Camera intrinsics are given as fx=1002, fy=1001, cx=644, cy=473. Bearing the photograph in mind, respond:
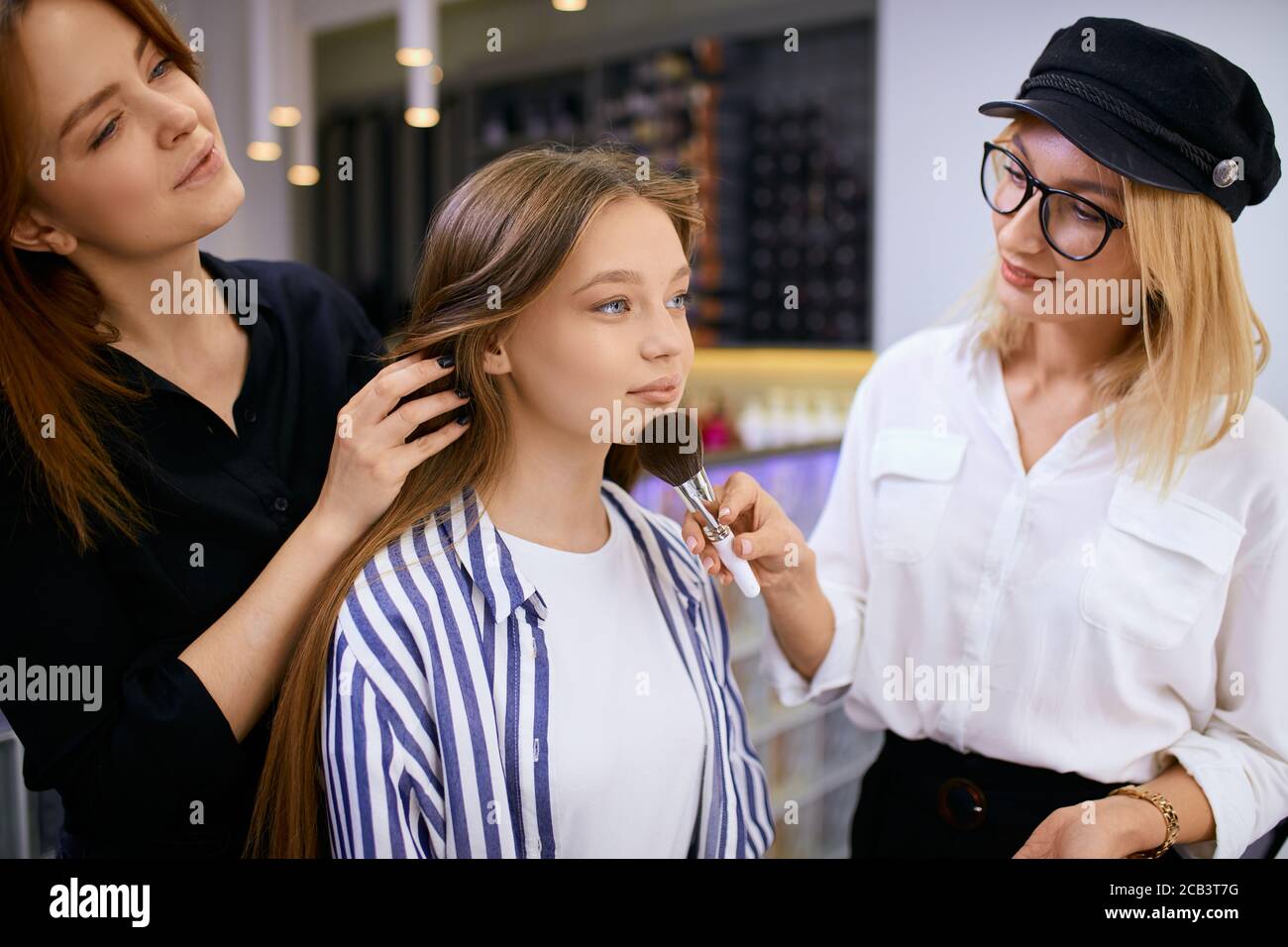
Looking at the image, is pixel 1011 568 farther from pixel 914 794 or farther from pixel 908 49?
pixel 908 49

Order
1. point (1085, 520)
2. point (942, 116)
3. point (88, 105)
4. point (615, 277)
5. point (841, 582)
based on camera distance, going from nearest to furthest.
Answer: point (88, 105) → point (615, 277) → point (1085, 520) → point (841, 582) → point (942, 116)

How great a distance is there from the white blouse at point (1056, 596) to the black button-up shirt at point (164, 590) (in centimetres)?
65

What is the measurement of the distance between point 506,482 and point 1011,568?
0.60m

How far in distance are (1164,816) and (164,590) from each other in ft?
3.55

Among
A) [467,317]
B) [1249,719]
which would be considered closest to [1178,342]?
[1249,719]

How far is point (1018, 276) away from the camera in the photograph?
1097 millimetres

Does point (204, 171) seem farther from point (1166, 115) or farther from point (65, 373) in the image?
point (1166, 115)

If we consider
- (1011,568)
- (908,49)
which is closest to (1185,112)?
(1011,568)

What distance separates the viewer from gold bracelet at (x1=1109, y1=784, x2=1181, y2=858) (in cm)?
109

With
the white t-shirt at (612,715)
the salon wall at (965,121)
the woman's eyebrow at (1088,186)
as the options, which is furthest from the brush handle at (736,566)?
the salon wall at (965,121)

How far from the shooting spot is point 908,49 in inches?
60.5

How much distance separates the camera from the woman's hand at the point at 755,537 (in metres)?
1.07

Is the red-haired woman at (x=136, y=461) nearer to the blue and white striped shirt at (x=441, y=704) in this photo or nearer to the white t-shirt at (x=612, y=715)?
the blue and white striped shirt at (x=441, y=704)
